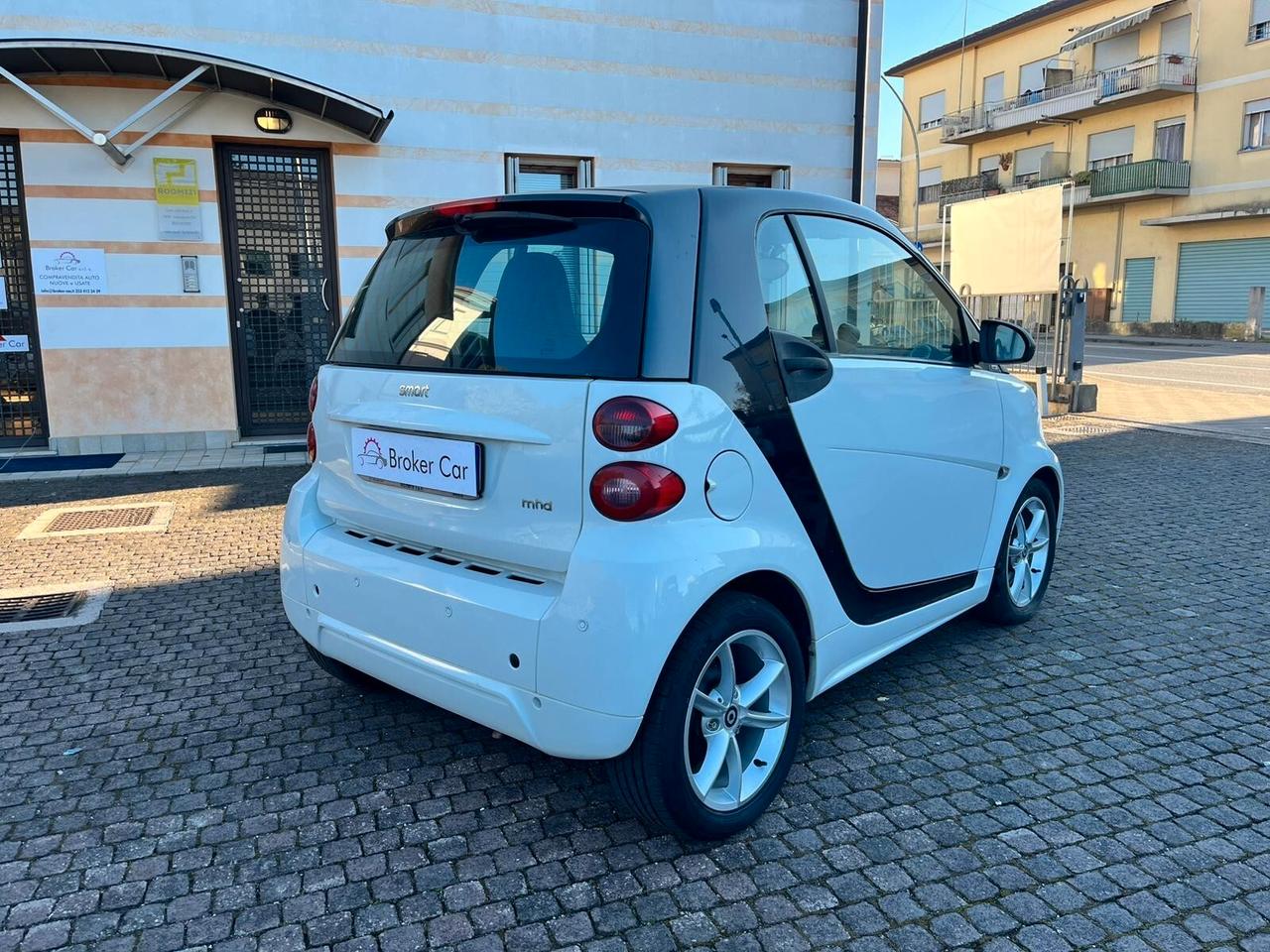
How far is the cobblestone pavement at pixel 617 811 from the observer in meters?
2.41

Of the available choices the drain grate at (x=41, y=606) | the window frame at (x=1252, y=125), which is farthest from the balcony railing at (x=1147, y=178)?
the drain grate at (x=41, y=606)

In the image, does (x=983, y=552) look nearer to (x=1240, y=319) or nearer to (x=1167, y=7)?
(x=1240, y=319)

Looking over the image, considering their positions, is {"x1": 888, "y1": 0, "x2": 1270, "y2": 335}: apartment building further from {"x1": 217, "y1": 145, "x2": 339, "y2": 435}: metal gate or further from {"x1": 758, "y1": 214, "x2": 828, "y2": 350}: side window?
{"x1": 758, "y1": 214, "x2": 828, "y2": 350}: side window

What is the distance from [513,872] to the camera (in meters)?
2.62

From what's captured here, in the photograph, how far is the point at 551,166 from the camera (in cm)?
1059

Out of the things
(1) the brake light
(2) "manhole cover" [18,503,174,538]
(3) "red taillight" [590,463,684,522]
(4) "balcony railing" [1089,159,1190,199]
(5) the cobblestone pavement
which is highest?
(4) "balcony railing" [1089,159,1190,199]

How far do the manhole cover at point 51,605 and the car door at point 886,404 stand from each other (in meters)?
3.74

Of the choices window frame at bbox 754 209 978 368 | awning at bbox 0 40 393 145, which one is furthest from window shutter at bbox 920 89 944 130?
window frame at bbox 754 209 978 368

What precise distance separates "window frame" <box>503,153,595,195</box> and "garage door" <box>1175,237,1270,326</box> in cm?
3158

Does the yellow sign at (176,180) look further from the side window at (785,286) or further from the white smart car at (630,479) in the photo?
the side window at (785,286)

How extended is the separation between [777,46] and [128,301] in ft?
24.7

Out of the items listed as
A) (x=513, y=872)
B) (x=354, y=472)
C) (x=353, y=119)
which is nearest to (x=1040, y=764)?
(x=513, y=872)

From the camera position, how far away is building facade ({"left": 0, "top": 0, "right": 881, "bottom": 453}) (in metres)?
8.88

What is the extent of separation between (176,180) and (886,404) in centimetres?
827
